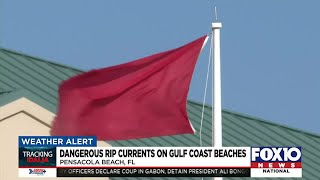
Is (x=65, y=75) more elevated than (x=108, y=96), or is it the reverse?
(x=65, y=75)

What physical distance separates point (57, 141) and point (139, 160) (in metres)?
1.54

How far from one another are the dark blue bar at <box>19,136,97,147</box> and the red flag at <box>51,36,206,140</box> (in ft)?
0.82

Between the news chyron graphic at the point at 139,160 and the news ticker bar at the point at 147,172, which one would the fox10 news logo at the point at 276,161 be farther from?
the news ticker bar at the point at 147,172

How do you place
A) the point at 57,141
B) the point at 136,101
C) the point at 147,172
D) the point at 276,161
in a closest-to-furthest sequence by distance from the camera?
the point at 136,101
the point at 147,172
the point at 276,161
the point at 57,141

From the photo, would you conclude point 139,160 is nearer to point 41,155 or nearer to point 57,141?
point 57,141

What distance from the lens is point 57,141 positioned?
31.1 m

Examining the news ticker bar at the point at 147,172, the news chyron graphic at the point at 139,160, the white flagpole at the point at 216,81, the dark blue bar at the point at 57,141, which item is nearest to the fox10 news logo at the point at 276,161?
the news chyron graphic at the point at 139,160

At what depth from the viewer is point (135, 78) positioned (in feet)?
99.5

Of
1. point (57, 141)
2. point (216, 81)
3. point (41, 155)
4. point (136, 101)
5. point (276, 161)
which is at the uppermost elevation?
point (216, 81)

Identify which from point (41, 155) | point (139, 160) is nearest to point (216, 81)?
point (139, 160)

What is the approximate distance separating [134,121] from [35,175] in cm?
239

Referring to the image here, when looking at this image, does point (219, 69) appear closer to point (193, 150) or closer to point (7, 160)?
point (193, 150)

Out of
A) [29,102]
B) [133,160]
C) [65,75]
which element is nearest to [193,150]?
[133,160]

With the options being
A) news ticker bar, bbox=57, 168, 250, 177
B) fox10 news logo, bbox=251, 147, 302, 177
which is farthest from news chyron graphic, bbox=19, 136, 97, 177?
fox10 news logo, bbox=251, 147, 302, 177
